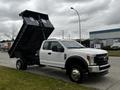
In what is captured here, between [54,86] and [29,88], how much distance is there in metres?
0.94

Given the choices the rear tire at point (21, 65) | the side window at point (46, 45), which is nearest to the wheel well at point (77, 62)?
the side window at point (46, 45)

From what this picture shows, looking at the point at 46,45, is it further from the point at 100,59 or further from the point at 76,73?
the point at 100,59

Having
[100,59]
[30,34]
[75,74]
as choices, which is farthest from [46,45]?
[100,59]

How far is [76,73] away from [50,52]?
2232mm

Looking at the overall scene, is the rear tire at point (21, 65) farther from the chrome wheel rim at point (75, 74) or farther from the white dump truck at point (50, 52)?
the chrome wheel rim at point (75, 74)

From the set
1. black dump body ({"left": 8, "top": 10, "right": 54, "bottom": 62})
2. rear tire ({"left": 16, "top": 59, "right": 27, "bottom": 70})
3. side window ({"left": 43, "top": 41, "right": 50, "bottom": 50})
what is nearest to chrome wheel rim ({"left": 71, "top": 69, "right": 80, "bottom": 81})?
side window ({"left": 43, "top": 41, "right": 50, "bottom": 50})

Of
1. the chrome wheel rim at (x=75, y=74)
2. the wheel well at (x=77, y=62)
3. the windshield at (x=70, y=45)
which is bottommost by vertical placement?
the chrome wheel rim at (x=75, y=74)

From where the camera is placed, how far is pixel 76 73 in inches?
353

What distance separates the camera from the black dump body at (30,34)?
12.1 metres

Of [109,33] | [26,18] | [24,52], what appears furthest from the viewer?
[109,33]

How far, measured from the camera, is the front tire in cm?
879

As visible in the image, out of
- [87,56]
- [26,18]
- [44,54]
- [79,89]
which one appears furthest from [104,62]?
[26,18]

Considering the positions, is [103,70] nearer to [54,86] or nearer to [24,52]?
[54,86]

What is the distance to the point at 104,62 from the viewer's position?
9.12 metres
